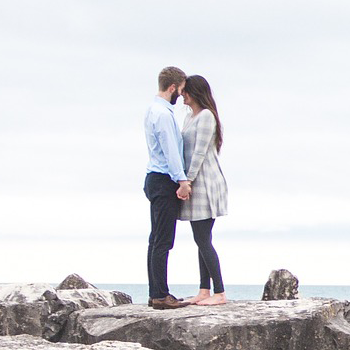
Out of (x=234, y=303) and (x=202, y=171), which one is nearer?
(x=202, y=171)

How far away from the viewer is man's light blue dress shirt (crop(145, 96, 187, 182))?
953 cm

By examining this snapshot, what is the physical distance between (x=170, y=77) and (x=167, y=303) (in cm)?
265

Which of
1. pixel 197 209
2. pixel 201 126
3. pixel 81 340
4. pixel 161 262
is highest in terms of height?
pixel 201 126

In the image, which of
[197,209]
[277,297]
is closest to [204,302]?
→ [197,209]

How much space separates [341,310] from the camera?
1070cm

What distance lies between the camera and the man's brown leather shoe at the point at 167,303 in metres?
10.1

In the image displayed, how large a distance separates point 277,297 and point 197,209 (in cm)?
423

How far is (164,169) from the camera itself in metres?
9.70

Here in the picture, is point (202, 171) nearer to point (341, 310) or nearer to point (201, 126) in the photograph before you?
point (201, 126)

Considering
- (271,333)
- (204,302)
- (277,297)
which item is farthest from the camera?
(277,297)

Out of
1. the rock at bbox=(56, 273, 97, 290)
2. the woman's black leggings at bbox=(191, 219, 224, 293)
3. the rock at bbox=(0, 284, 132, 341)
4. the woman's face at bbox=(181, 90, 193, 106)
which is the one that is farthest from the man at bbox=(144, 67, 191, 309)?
the rock at bbox=(56, 273, 97, 290)

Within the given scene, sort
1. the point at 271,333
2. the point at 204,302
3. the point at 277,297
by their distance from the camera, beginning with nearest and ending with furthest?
1. the point at 271,333
2. the point at 204,302
3. the point at 277,297

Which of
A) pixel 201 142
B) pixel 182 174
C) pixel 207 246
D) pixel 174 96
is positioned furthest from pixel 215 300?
pixel 174 96

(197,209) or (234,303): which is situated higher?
(197,209)
